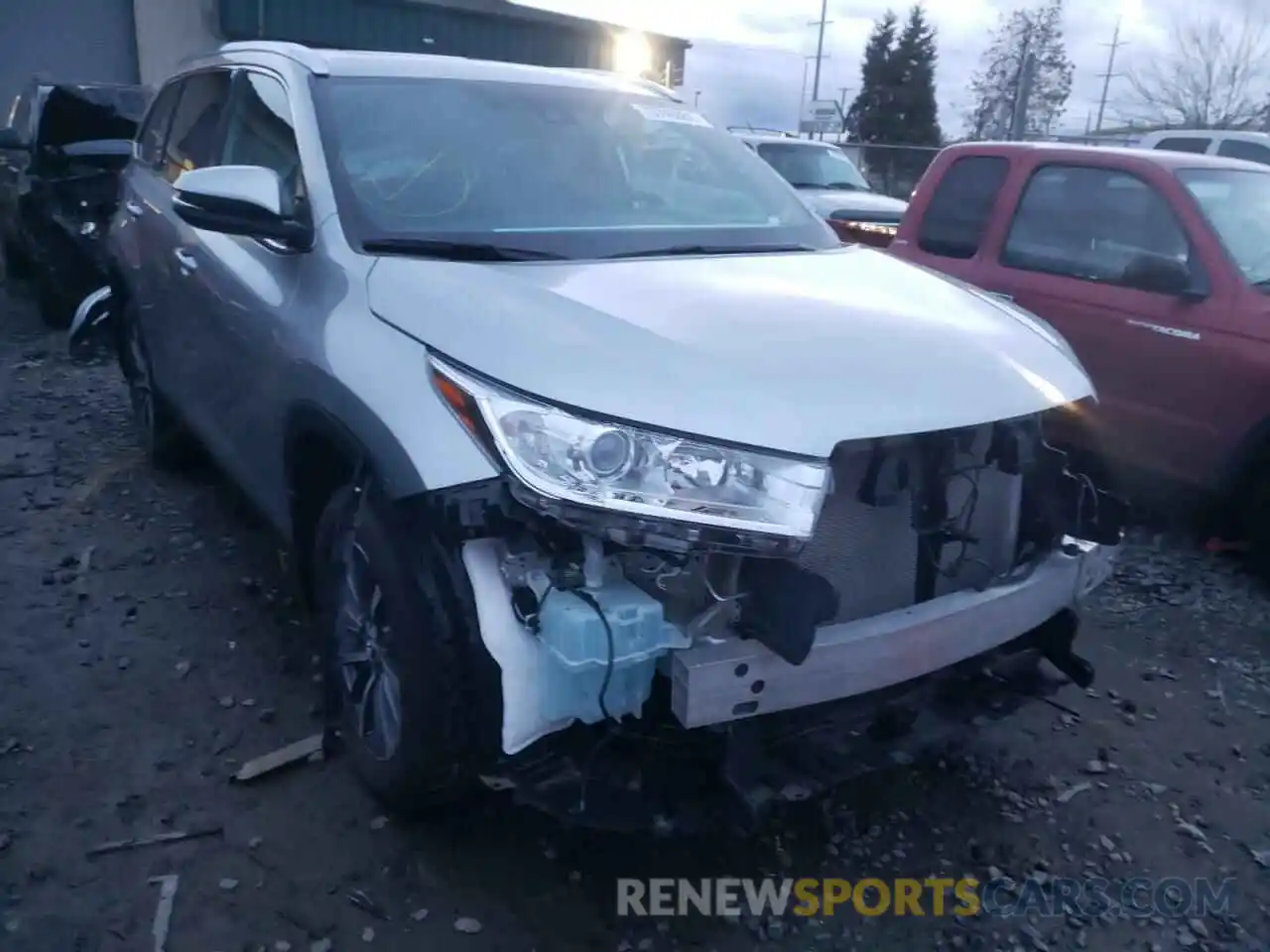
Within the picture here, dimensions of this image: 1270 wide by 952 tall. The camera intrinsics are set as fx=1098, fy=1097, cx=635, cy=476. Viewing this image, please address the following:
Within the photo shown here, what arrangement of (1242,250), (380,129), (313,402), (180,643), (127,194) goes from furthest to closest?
(127,194)
(1242,250)
(180,643)
(380,129)
(313,402)

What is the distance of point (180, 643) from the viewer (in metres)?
3.82

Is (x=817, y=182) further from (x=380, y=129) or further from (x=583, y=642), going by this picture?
(x=583, y=642)

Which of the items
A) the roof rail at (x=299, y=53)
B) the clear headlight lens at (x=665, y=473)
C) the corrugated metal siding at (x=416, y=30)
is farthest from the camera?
the corrugated metal siding at (x=416, y=30)

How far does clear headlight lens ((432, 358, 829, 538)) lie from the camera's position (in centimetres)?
221

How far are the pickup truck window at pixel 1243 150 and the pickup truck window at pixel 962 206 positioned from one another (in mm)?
9172

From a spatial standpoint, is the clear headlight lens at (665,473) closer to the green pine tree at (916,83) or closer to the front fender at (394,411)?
the front fender at (394,411)

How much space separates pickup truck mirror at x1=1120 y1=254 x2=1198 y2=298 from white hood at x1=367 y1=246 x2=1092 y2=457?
2123 millimetres

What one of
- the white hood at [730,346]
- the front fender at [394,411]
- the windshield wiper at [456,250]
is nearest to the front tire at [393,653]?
the front fender at [394,411]

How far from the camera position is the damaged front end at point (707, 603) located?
2.21 m

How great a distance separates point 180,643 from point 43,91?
6.96 meters

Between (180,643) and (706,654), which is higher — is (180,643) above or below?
below

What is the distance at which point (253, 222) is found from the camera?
304 centimetres

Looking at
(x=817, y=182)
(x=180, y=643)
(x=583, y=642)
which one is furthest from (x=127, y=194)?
(x=817, y=182)

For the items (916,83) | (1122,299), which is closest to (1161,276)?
(1122,299)
